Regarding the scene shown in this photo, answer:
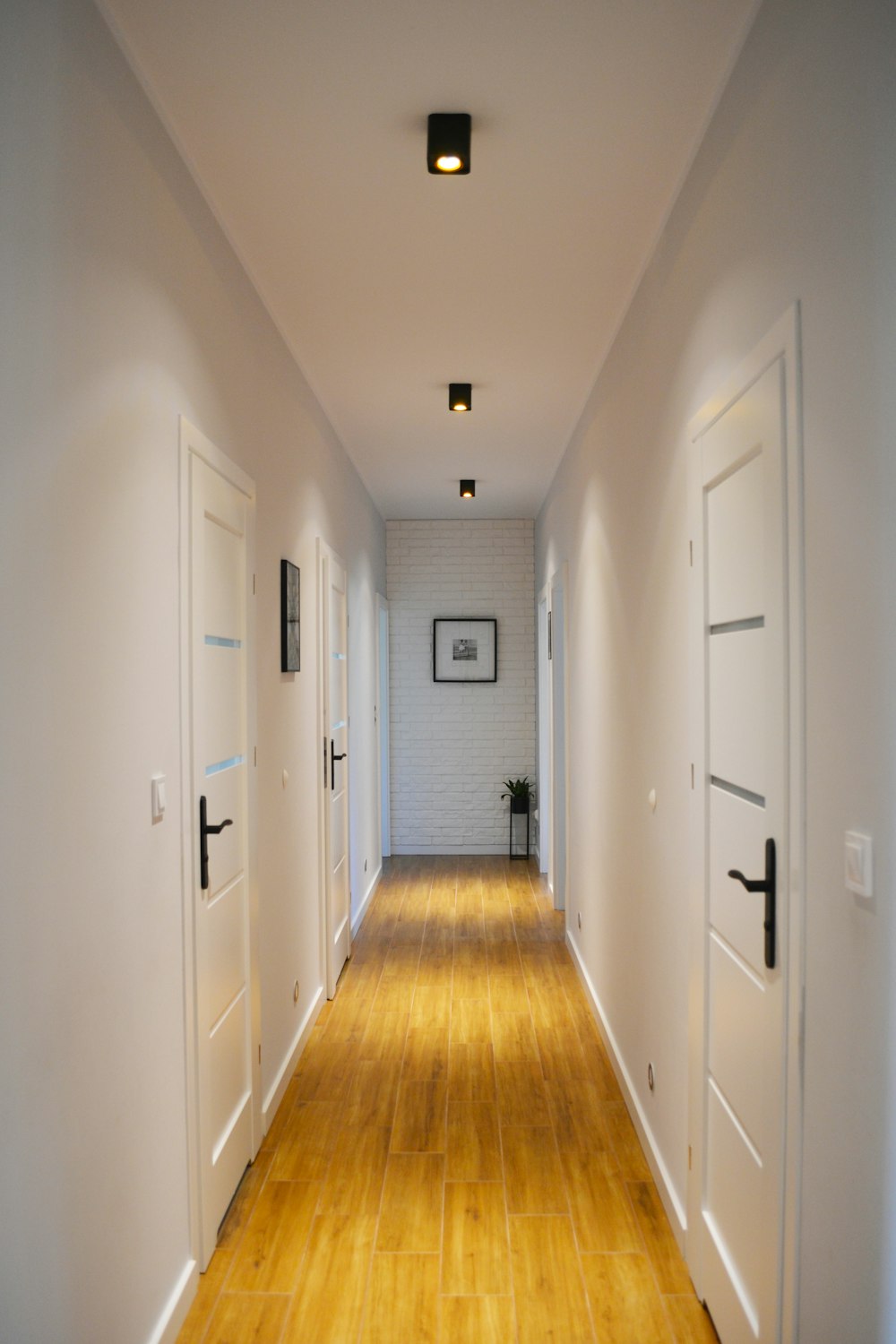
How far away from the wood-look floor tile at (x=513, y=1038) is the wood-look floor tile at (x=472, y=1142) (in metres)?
0.42

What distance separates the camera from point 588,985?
169 inches

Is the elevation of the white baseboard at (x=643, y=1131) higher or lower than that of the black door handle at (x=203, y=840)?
lower

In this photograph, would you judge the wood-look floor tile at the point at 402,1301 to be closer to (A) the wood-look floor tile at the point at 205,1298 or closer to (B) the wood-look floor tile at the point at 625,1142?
(A) the wood-look floor tile at the point at 205,1298

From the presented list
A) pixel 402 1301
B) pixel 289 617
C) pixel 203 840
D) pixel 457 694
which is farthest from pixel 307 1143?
pixel 457 694

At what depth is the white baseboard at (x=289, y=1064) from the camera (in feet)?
10.0

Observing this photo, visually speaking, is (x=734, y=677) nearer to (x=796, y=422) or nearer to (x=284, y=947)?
(x=796, y=422)

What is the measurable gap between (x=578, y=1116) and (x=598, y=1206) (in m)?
0.57

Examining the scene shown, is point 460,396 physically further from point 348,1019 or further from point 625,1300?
point 625,1300

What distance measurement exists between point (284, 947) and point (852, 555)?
2.69 meters

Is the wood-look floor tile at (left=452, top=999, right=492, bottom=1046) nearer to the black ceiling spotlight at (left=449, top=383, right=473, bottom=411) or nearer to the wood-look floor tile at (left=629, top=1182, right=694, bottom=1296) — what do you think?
the wood-look floor tile at (left=629, top=1182, right=694, bottom=1296)

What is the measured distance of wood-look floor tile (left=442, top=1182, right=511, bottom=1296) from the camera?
7.41ft

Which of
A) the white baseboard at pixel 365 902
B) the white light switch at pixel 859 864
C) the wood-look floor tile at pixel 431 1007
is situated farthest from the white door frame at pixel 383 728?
the white light switch at pixel 859 864

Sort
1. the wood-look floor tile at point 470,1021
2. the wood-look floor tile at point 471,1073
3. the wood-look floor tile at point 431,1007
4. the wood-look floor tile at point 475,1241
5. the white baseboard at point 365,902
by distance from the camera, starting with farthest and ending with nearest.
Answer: the white baseboard at point 365,902, the wood-look floor tile at point 431,1007, the wood-look floor tile at point 470,1021, the wood-look floor tile at point 471,1073, the wood-look floor tile at point 475,1241

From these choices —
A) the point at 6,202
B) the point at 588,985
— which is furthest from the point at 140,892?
the point at 588,985
